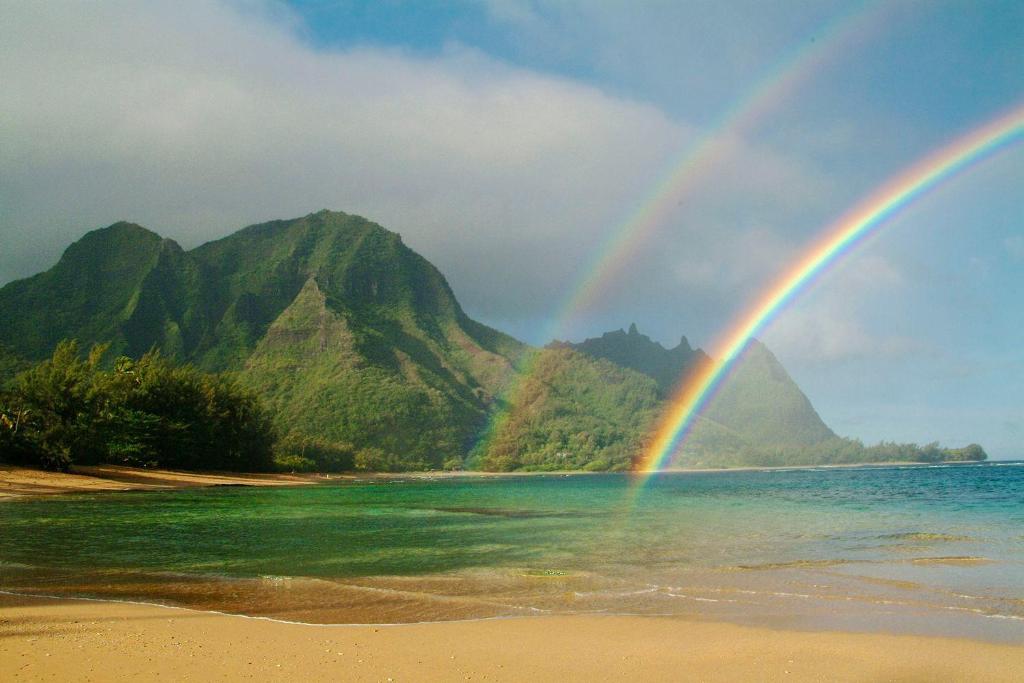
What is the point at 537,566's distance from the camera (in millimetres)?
16531

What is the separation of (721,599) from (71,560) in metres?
14.4

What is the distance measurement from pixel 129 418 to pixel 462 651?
65.6 m

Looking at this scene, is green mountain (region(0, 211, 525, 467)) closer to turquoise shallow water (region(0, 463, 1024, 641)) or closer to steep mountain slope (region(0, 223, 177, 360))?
steep mountain slope (region(0, 223, 177, 360))

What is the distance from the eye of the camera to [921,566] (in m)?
16.3

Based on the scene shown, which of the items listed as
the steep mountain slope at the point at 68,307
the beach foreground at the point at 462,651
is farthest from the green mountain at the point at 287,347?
the beach foreground at the point at 462,651

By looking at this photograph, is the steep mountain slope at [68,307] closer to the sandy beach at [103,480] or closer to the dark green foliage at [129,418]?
the dark green foliage at [129,418]

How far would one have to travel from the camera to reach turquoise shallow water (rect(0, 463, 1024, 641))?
11.5 metres

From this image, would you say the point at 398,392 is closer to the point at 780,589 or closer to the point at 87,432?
the point at 87,432

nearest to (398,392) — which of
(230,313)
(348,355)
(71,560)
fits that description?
(348,355)

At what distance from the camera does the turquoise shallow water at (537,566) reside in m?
11.5

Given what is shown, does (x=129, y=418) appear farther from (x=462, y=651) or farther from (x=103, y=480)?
(x=462, y=651)

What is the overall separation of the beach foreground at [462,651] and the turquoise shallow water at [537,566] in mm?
1099

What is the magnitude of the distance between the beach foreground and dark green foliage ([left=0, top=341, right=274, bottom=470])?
1806 inches

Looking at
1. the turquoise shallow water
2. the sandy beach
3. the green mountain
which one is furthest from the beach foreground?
the green mountain
